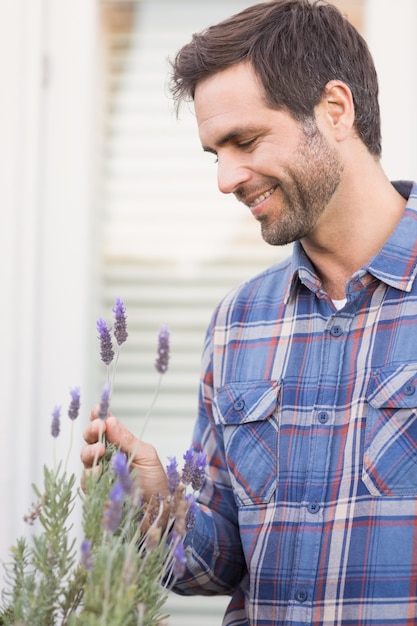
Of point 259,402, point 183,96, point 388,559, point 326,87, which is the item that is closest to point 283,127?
point 326,87

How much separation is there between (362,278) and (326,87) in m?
0.38

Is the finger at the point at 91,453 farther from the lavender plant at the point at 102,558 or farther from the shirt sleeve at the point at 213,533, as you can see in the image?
the shirt sleeve at the point at 213,533

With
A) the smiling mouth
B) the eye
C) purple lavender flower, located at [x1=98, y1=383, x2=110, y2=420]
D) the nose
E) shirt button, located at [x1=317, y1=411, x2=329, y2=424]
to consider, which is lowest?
shirt button, located at [x1=317, y1=411, x2=329, y2=424]

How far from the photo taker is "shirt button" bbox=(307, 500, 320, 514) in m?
1.54

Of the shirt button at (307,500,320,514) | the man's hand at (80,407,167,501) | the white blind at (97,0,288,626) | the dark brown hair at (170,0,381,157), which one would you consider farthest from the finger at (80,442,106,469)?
the white blind at (97,0,288,626)

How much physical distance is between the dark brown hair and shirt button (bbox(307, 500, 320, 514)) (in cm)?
70

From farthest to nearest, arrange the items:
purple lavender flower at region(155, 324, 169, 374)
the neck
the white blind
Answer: the white blind → the neck → purple lavender flower at region(155, 324, 169, 374)

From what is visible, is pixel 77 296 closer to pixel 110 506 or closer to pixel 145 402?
pixel 145 402

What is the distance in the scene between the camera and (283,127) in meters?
1.66

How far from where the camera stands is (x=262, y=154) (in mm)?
1639

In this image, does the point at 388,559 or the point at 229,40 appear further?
the point at 229,40

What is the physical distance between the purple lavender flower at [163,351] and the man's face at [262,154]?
0.64 metres

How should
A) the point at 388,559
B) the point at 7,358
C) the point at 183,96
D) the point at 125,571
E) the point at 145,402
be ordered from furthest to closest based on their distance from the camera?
the point at 145,402 → the point at 7,358 → the point at 183,96 → the point at 388,559 → the point at 125,571

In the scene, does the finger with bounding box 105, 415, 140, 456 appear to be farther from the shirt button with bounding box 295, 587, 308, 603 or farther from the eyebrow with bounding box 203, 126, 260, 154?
the eyebrow with bounding box 203, 126, 260, 154
